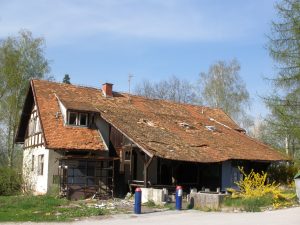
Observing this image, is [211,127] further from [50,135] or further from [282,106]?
[50,135]

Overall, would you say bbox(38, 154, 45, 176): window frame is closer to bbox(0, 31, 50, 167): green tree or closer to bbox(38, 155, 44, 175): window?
bbox(38, 155, 44, 175): window

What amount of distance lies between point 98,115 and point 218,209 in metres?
11.5

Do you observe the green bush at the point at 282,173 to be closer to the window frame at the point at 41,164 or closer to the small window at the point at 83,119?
the small window at the point at 83,119

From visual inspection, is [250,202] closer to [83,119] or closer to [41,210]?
[41,210]

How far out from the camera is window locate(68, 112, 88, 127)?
90.3 ft

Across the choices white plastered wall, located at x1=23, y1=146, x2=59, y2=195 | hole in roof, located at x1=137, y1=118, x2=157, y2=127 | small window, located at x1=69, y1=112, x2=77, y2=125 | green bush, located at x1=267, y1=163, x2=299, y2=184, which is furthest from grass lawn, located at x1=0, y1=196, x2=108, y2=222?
green bush, located at x1=267, y1=163, x2=299, y2=184

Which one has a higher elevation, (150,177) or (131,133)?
(131,133)

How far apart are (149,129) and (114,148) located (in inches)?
95.6

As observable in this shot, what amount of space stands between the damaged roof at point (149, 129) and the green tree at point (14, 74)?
8450 millimetres

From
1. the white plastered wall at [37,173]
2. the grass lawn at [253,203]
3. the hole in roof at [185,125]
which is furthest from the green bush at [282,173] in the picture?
the white plastered wall at [37,173]

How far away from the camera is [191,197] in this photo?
20859 millimetres

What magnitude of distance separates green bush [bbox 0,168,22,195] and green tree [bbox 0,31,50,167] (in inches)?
394

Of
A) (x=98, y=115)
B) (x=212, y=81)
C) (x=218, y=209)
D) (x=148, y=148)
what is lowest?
(x=218, y=209)

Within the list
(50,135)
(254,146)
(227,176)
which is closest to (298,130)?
(227,176)
